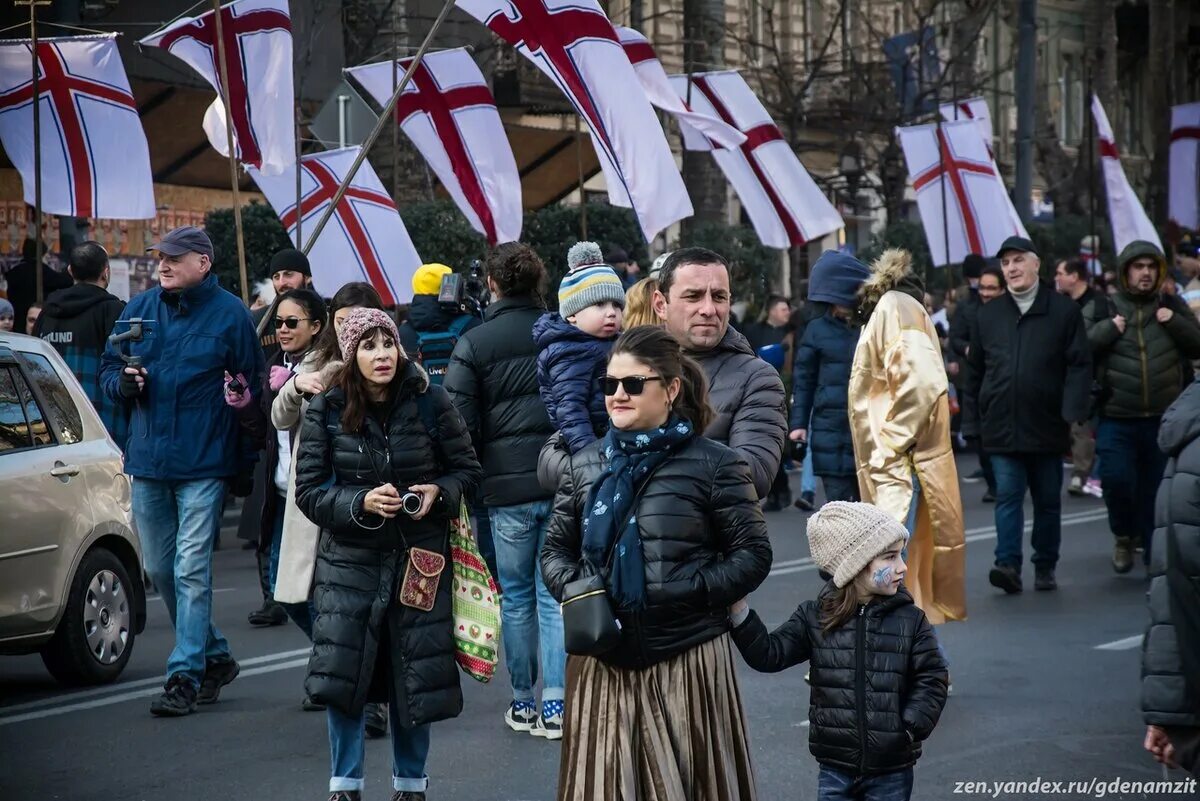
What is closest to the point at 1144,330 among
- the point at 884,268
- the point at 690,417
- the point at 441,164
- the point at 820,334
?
the point at 820,334

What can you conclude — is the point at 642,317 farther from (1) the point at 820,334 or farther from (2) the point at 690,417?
(1) the point at 820,334

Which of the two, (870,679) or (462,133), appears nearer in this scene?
(870,679)

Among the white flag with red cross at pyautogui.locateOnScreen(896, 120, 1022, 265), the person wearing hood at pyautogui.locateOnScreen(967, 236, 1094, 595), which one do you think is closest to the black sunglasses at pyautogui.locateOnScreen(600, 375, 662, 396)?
the person wearing hood at pyautogui.locateOnScreen(967, 236, 1094, 595)

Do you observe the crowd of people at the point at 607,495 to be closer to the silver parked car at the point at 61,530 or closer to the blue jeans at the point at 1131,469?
the silver parked car at the point at 61,530

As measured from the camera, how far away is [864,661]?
5.21 metres

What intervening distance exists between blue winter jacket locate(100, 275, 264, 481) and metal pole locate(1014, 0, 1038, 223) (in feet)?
59.5

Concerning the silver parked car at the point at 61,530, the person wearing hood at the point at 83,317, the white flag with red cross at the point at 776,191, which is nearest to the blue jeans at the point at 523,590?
the silver parked car at the point at 61,530

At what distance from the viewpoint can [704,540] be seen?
4.95 metres

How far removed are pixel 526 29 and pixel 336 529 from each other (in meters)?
8.15

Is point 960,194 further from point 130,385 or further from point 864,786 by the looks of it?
point 864,786

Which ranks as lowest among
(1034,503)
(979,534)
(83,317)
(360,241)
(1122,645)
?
(979,534)

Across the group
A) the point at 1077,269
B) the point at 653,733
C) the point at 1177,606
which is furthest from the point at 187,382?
the point at 1077,269

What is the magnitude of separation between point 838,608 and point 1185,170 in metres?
23.9

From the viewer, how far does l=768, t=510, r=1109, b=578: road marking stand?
40.8 ft
